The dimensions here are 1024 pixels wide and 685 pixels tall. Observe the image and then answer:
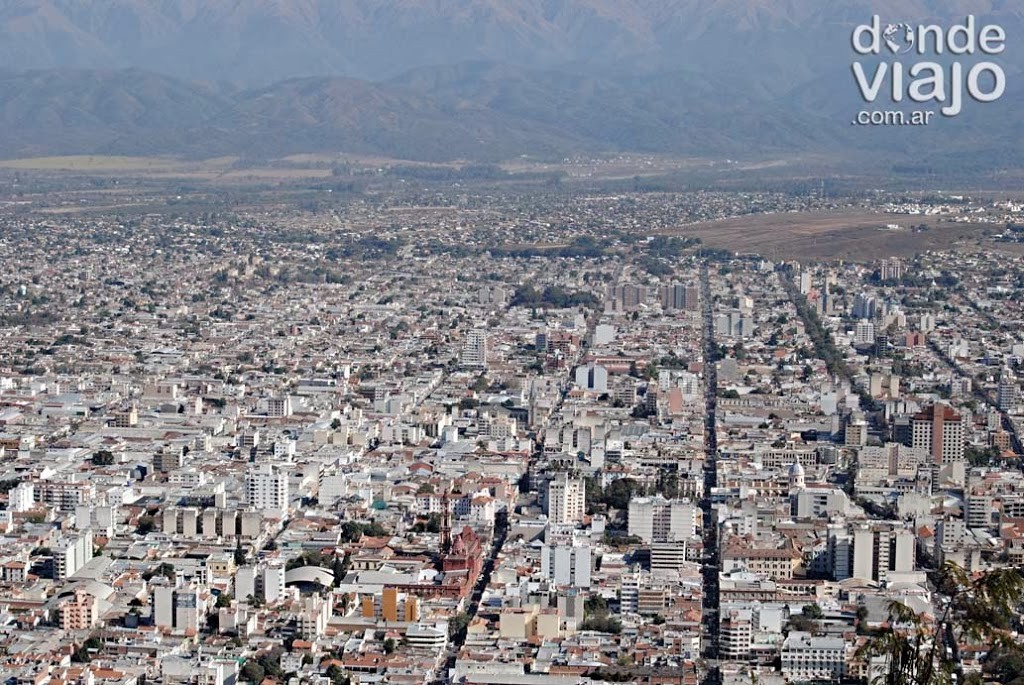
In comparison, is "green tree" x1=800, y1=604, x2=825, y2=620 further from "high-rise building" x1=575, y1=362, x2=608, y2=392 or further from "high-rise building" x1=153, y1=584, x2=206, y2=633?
"high-rise building" x1=575, y1=362, x2=608, y2=392

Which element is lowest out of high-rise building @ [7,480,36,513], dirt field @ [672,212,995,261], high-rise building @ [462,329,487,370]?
high-rise building @ [7,480,36,513]

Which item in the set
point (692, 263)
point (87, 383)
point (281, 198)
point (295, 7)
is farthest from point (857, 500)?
point (295, 7)

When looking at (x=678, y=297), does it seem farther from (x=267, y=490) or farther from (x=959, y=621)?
(x=959, y=621)

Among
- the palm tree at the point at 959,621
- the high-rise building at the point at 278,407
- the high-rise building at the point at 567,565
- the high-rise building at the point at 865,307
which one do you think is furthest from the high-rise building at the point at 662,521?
the high-rise building at the point at 865,307

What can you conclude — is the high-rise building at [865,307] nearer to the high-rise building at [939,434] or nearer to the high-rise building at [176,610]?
the high-rise building at [939,434]

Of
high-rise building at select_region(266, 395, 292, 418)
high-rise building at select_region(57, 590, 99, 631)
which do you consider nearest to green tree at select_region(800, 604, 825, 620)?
high-rise building at select_region(57, 590, 99, 631)

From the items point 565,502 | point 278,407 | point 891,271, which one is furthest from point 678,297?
point 565,502
